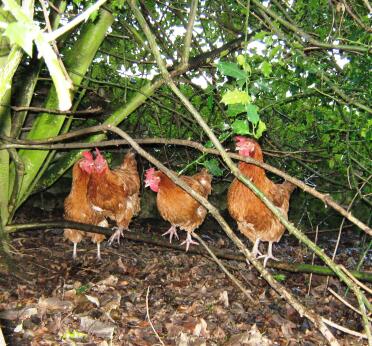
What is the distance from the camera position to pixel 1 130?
13.7 feet

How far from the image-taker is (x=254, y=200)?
480 centimetres


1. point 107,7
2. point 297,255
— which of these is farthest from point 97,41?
point 297,255

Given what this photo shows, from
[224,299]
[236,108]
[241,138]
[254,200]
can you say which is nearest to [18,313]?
[224,299]

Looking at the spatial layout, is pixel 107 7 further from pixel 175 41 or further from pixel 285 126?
pixel 285 126

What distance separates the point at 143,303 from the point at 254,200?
161 centimetres

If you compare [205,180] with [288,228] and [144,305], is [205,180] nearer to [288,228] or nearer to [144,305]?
[144,305]

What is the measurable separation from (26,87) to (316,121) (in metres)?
3.38

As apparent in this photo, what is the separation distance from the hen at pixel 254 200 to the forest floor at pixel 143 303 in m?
0.62

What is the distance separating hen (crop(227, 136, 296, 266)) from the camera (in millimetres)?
4789

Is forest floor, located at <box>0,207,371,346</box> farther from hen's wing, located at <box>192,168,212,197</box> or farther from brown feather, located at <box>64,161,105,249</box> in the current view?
hen's wing, located at <box>192,168,212,197</box>

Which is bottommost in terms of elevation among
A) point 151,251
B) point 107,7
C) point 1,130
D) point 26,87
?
point 151,251

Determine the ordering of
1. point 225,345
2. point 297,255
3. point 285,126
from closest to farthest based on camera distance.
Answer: point 225,345, point 285,126, point 297,255

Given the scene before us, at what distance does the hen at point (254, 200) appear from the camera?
4789mm

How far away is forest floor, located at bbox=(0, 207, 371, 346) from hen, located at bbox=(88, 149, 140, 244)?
1.76 feet
